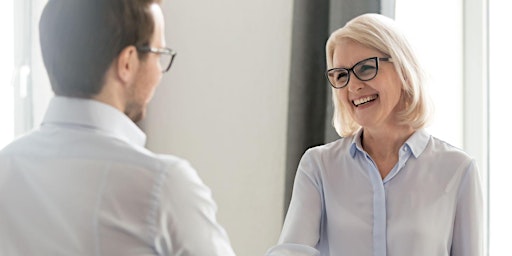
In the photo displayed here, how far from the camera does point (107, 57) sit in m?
1.22

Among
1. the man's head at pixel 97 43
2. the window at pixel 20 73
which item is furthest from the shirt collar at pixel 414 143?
the window at pixel 20 73

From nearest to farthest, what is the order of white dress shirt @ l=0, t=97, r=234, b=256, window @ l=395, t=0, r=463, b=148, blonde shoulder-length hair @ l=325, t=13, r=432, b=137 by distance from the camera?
white dress shirt @ l=0, t=97, r=234, b=256 < blonde shoulder-length hair @ l=325, t=13, r=432, b=137 < window @ l=395, t=0, r=463, b=148

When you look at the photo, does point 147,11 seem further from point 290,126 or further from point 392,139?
point 290,126

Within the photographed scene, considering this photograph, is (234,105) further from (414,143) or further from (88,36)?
(88,36)

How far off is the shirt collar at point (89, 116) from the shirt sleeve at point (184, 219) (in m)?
0.12

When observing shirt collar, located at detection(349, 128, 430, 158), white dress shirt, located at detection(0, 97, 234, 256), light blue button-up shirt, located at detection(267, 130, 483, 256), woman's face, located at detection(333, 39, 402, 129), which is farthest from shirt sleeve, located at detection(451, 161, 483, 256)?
white dress shirt, located at detection(0, 97, 234, 256)

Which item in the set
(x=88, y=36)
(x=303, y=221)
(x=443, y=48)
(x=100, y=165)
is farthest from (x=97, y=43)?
(x=443, y=48)

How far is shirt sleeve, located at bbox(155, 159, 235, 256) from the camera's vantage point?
1170 millimetres

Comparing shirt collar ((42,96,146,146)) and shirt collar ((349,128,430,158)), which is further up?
shirt collar ((42,96,146,146))

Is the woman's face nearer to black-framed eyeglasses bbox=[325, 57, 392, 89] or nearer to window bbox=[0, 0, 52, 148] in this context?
black-framed eyeglasses bbox=[325, 57, 392, 89]

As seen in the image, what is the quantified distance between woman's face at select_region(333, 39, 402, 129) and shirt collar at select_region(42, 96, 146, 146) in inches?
35.0

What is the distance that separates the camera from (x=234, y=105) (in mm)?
2971

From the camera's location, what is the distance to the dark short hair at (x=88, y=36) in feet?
3.99

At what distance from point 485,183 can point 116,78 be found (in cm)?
195
